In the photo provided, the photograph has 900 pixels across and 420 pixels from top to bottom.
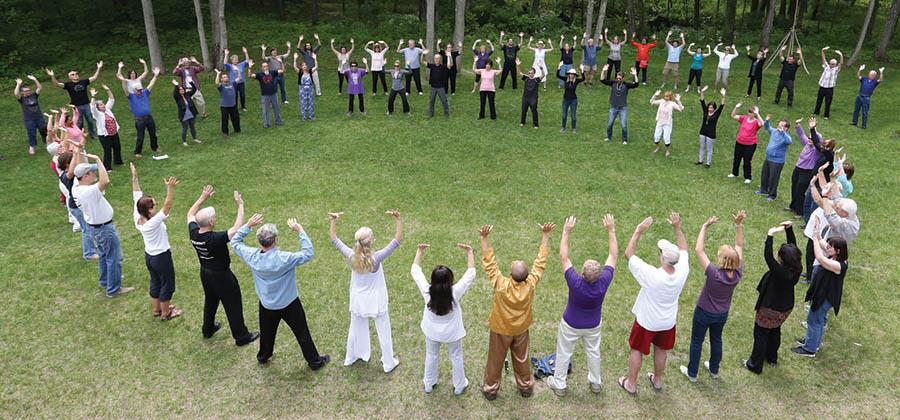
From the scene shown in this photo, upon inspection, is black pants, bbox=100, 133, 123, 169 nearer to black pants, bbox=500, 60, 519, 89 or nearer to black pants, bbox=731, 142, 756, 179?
black pants, bbox=500, 60, 519, 89

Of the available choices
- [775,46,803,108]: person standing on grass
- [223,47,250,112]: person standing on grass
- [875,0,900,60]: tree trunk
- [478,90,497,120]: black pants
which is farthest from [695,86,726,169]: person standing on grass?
[875,0,900,60]: tree trunk

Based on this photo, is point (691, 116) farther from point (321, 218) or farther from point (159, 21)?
point (159, 21)

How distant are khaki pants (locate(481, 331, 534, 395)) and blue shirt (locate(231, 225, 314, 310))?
2.37m

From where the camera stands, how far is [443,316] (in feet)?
19.9

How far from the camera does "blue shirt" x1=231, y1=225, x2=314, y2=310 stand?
20.7 feet

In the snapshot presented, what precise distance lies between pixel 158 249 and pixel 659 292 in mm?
6488

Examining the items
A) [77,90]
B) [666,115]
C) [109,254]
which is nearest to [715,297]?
[109,254]

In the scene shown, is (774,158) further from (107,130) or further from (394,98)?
(107,130)

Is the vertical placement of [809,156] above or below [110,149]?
above

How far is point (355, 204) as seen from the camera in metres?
12.0

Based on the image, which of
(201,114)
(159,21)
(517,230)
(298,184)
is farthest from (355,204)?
(159,21)

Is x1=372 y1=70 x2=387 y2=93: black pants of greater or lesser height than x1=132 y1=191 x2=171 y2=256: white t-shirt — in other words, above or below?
above

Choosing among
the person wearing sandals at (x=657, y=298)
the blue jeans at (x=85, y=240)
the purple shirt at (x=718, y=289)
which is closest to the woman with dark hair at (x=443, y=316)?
the person wearing sandals at (x=657, y=298)

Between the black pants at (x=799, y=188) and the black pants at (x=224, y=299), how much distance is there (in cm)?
1081
